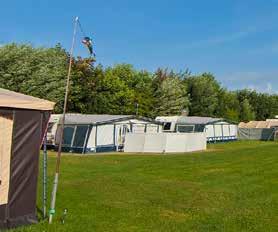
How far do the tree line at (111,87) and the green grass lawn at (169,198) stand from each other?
2559 centimetres

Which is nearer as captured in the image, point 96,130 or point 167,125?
point 96,130

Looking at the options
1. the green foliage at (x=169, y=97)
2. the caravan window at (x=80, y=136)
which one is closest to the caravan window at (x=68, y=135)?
the caravan window at (x=80, y=136)

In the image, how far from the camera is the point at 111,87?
5759cm

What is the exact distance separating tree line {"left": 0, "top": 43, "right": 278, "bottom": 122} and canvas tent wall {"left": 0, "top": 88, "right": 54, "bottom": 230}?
35266mm

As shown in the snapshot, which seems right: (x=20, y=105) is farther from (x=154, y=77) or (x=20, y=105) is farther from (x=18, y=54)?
(x=154, y=77)

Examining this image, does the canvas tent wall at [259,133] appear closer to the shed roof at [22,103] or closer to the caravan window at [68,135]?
the caravan window at [68,135]

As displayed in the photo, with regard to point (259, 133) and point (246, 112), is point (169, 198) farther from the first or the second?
point (246, 112)

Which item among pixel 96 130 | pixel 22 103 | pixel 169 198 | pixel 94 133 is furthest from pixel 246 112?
pixel 22 103

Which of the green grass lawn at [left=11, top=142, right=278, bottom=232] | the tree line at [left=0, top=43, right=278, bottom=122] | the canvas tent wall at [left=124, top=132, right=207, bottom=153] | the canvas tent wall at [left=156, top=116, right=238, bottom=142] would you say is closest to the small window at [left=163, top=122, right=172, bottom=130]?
the canvas tent wall at [left=156, top=116, right=238, bottom=142]

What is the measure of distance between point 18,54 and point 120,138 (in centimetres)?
1597

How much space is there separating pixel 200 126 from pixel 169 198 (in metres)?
35.7

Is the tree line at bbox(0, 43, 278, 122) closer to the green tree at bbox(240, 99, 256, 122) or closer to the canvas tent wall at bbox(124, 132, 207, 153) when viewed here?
the green tree at bbox(240, 99, 256, 122)

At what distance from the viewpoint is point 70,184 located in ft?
50.0

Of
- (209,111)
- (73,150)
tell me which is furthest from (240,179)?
(209,111)
